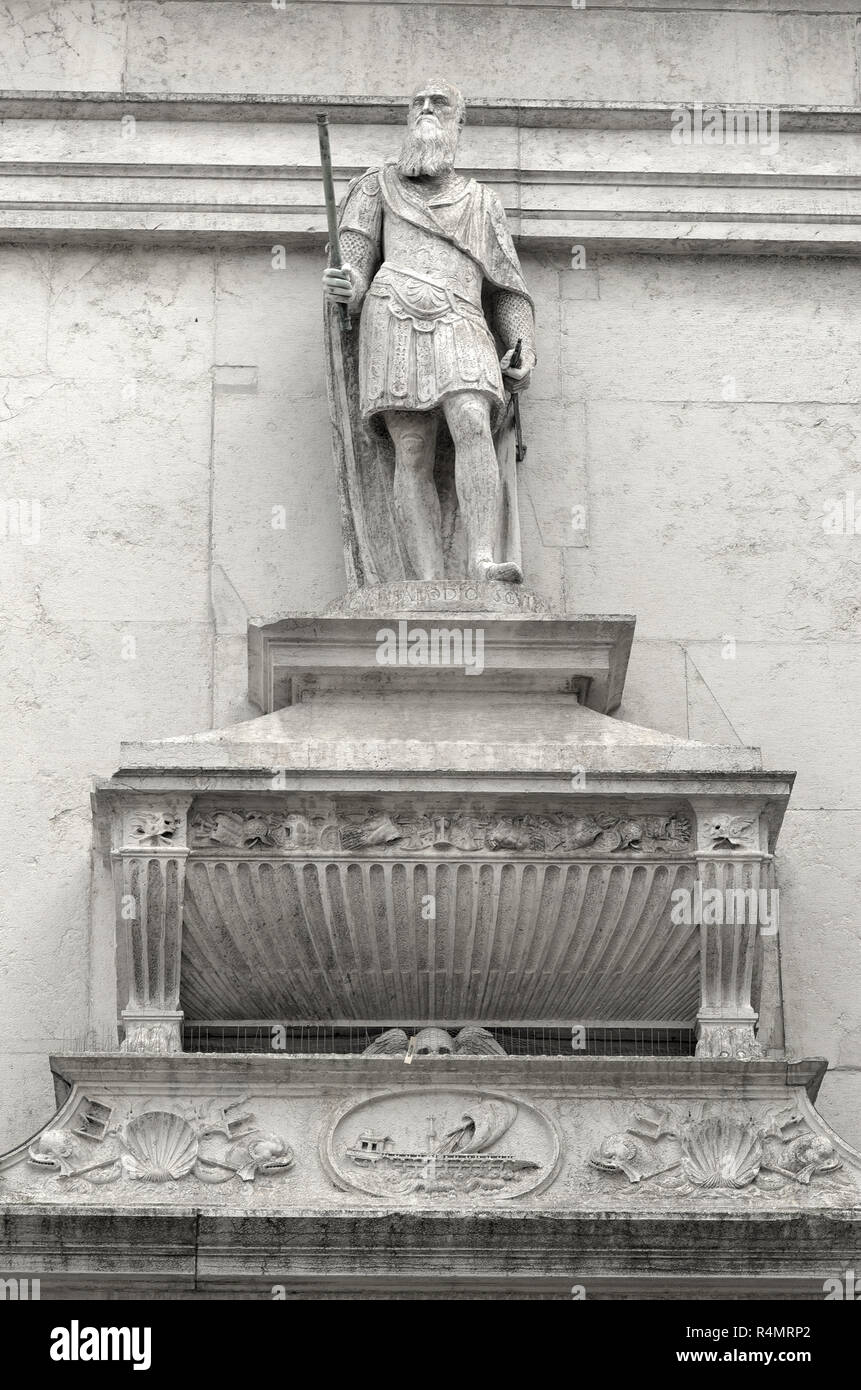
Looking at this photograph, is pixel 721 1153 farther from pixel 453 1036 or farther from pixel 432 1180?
pixel 453 1036

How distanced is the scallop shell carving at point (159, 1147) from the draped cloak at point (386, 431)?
9.46 ft

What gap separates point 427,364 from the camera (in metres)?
13.1

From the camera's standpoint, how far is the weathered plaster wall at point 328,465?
1296cm

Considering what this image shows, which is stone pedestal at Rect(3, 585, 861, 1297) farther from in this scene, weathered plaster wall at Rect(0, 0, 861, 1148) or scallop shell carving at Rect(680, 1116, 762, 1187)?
weathered plaster wall at Rect(0, 0, 861, 1148)

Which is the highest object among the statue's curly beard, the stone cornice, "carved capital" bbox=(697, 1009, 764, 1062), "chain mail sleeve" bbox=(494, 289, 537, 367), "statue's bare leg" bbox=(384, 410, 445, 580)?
the stone cornice

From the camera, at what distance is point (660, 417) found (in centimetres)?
1402

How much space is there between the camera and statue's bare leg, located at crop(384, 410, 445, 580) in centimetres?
1309

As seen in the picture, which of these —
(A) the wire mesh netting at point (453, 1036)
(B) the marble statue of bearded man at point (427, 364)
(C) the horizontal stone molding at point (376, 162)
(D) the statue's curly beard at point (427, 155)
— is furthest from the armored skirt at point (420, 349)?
(A) the wire mesh netting at point (453, 1036)

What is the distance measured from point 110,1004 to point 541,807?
196cm

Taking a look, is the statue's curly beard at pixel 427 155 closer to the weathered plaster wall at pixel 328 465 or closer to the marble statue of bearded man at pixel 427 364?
the marble statue of bearded man at pixel 427 364

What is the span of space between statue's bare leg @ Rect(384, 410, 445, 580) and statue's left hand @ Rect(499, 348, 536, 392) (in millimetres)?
361

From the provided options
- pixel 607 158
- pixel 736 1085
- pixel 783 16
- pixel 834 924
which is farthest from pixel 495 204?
pixel 736 1085

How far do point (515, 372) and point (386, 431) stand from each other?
602 millimetres

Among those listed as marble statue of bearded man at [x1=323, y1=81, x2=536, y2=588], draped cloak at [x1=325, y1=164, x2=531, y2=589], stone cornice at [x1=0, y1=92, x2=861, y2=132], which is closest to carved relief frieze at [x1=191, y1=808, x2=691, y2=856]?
marble statue of bearded man at [x1=323, y1=81, x2=536, y2=588]
